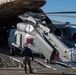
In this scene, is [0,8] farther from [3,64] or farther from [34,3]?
[3,64]

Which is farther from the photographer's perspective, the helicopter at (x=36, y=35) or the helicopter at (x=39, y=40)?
the helicopter at (x=36, y=35)

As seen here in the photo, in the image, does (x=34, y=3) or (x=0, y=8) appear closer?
(x=34, y=3)

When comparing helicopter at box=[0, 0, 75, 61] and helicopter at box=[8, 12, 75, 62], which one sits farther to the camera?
helicopter at box=[0, 0, 75, 61]

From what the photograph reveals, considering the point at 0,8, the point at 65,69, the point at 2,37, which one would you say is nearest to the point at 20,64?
the point at 65,69

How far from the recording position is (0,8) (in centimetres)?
2533

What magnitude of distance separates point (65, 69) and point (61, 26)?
643 centimetres

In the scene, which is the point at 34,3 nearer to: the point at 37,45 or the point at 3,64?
the point at 37,45

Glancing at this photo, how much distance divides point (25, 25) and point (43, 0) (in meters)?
2.19

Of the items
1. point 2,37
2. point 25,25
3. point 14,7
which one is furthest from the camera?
point 2,37

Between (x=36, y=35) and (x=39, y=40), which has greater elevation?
(x=36, y=35)

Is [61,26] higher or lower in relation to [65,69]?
higher

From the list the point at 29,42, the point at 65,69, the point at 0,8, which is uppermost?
the point at 0,8

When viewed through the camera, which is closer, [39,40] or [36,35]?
[39,40]

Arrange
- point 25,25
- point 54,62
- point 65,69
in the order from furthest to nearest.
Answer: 1. point 25,25
2. point 54,62
3. point 65,69
